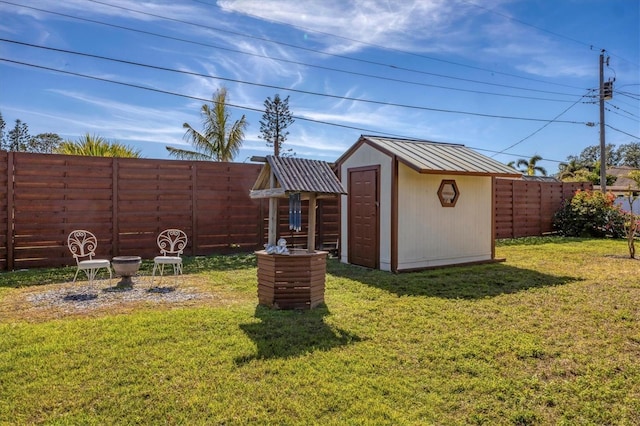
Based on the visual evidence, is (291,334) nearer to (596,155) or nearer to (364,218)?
(364,218)

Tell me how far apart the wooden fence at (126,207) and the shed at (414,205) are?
2.87ft

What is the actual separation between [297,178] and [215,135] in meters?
13.1

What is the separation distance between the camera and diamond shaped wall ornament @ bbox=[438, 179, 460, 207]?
24.5 ft

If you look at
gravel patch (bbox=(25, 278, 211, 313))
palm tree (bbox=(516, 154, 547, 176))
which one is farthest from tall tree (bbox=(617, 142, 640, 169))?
gravel patch (bbox=(25, 278, 211, 313))

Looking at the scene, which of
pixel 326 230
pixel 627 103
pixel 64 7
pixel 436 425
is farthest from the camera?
pixel 627 103

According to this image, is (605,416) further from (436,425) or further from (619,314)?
(619,314)

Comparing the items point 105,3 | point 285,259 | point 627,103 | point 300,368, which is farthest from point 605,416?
point 627,103

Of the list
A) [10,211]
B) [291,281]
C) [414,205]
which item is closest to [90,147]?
[10,211]

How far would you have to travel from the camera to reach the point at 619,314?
169 inches

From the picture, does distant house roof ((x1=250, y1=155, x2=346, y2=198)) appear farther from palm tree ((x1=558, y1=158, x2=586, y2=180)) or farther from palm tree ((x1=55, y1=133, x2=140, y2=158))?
palm tree ((x1=558, y1=158, x2=586, y2=180))

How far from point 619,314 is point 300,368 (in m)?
3.57

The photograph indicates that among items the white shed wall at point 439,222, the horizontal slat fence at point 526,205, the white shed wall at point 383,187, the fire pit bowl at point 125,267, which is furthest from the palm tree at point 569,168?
the fire pit bowl at point 125,267

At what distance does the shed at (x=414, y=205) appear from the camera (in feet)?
23.0

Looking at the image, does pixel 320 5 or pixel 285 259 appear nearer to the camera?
pixel 285 259
